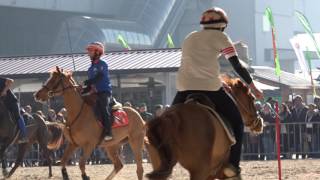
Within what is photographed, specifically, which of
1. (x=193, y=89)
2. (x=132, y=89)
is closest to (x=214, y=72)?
(x=193, y=89)

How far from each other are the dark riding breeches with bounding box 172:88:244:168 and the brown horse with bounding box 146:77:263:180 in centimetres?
37

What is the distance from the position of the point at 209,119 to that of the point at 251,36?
8185cm

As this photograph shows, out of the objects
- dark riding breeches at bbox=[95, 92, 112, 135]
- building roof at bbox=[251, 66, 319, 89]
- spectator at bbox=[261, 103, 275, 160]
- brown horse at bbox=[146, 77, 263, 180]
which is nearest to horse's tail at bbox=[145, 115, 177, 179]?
brown horse at bbox=[146, 77, 263, 180]

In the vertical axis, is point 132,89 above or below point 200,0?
below

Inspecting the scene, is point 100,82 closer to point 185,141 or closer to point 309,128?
point 185,141

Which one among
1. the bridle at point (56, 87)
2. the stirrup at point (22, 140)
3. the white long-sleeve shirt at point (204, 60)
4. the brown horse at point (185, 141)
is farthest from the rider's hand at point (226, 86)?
the stirrup at point (22, 140)

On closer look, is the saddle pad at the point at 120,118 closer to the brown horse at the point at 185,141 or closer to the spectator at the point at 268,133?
the brown horse at the point at 185,141

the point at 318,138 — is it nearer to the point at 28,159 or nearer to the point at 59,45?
the point at 28,159

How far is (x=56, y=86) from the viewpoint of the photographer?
53.2ft

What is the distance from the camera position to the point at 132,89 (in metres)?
33.2

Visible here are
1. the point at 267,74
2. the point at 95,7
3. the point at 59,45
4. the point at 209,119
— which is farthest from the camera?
the point at 95,7

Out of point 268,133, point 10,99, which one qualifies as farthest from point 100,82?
point 268,133

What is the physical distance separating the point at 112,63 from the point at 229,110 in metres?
24.3

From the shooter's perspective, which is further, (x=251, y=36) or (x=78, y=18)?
(x=251, y=36)
